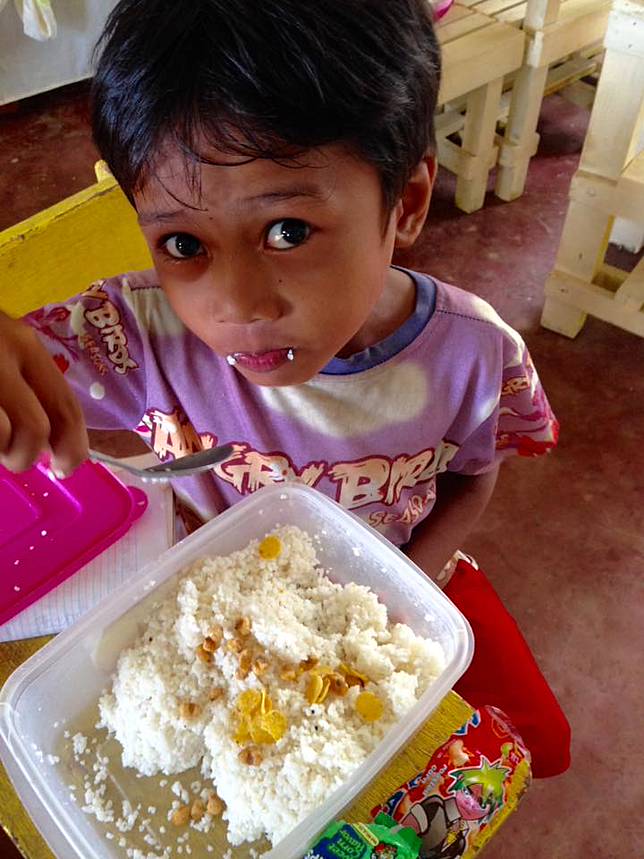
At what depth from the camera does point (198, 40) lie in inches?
18.5

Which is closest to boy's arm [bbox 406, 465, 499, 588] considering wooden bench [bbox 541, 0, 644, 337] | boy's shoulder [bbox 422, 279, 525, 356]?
boy's shoulder [bbox 422, 279, 525, 356]

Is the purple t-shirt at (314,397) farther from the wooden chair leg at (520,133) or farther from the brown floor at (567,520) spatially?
the wooden chair leg at (520,133)

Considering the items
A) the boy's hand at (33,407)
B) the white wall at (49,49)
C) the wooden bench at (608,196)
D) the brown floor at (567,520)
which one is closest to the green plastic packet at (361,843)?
the boy's hand at (33,407)

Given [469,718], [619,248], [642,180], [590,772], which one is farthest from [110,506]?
[619,248]

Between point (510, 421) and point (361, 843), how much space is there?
1.49ft

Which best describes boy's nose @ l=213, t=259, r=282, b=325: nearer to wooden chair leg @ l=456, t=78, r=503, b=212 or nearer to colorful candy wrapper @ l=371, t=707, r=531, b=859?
colorful candy wrapper @ l=371, t=707, r=531, b=859

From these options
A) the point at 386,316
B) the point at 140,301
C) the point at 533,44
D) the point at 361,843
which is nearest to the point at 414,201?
the point at 386,316

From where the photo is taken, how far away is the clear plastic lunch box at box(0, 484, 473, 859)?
51 cm

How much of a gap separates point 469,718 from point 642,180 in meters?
1.15

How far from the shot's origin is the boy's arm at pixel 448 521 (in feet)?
2.76

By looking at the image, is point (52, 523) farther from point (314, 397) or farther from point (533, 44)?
point (533, 44)

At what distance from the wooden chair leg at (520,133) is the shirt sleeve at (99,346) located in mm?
1538

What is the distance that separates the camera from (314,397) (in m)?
0.71

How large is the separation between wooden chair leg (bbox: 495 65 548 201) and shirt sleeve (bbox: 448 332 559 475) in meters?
1.35
